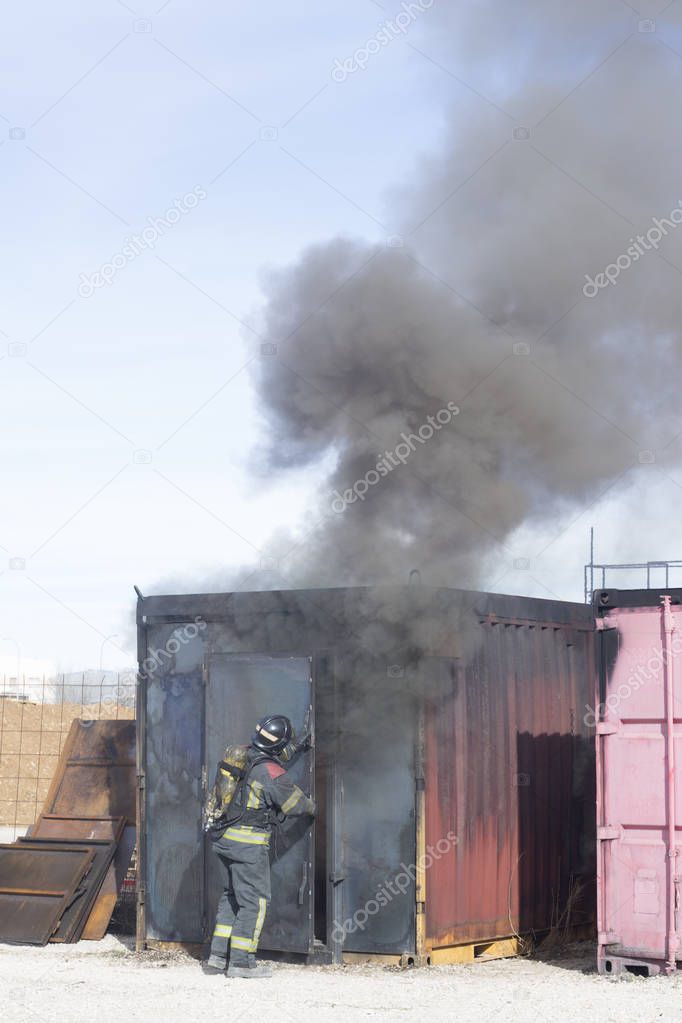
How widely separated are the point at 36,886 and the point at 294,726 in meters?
3.28

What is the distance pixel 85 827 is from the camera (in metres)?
12.2

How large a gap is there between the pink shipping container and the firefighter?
7.41 ft

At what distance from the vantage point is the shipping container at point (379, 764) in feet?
31.6

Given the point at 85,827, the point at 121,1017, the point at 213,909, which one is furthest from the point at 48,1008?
the point at 85,827

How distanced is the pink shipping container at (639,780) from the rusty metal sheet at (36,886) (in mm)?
4722

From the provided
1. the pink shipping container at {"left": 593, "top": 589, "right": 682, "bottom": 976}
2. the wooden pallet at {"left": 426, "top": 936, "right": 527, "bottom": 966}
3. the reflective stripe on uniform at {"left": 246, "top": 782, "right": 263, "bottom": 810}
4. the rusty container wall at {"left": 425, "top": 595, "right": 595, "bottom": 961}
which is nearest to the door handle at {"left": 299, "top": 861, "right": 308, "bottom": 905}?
the reflective stripe on uniform at {"left": 246, "top": 782, "right": 263, "bottom": 810}

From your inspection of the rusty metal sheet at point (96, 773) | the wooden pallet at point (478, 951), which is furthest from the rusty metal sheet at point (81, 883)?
the wooden pallet at point (478, 951)

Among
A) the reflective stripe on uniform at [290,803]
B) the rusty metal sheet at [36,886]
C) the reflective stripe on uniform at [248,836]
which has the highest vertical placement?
the reflective stripe on uniform at [290,803]

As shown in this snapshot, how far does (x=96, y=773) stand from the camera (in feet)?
42.0

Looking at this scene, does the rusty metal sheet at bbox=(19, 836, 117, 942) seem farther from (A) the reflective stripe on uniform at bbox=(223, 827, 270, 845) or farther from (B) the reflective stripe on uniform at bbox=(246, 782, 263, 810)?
(B) the reflective stripe on uniform at bbox=(246, 782, 263, 810)

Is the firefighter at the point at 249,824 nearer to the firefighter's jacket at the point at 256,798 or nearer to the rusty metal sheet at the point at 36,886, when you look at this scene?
the firefighter's jacket at the point at 256,798

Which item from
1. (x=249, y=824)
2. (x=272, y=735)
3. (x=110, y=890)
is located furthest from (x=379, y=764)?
(x=110, y=890)

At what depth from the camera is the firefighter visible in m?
9.23

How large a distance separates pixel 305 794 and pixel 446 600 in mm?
1850
